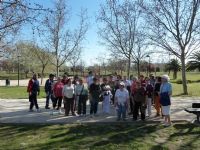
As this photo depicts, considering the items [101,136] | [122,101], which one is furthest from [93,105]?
[101,136]

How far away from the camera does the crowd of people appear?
14641 millimetres

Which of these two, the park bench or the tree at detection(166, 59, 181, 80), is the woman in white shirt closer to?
the park bench

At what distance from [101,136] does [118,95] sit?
323cm

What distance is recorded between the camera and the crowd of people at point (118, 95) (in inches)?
576

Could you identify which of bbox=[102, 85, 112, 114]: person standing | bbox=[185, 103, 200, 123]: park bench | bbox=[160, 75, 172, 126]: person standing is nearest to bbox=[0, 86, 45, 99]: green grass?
bbox=[102, 85, 112, 114]: person standing

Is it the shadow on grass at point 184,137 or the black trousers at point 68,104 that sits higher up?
the black trousers at point 68,104

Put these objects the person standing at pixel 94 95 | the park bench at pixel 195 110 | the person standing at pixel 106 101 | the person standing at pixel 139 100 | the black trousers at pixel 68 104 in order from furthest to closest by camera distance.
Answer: the person standing at pixel 106 101 < the person standing at pixel 94 95 < the black trousers at pixel 68 104 < the person standing at pixel 139 100 < the park bench at pixel 195 110

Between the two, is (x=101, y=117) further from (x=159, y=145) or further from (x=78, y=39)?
(x=78, y=39)

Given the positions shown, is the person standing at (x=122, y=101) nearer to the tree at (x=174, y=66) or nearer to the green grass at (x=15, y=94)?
the green grass at (x=15, y=94)

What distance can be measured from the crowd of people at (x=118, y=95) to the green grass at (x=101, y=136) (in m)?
1.06

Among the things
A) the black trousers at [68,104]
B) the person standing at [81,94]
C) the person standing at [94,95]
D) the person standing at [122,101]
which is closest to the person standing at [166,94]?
the person standing at [122,101]

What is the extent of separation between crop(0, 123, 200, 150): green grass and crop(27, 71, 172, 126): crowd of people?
1.06 m

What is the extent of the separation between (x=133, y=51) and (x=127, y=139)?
26.0 metres

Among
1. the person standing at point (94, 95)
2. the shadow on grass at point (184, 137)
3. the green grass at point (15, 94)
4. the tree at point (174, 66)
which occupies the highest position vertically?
the tree at point (174, 66)
